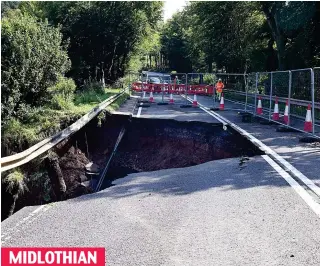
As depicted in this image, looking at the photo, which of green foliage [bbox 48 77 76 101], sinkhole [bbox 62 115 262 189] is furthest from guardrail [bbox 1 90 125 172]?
green foliage [bbox 48 77 76 101]

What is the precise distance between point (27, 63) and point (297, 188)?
9828 mm

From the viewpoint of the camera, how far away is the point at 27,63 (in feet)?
43.0

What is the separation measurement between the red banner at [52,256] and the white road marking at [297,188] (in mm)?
2808

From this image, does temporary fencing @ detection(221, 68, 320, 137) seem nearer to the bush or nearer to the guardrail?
the guardrail

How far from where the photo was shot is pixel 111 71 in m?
40.7

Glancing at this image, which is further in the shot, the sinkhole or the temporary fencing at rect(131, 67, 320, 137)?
the temporary fencing at rect(131, 67, 320, 137)

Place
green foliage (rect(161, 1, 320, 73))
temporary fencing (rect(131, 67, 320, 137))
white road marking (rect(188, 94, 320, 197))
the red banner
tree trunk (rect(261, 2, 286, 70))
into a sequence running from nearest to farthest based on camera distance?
the red banner, white road marking (rect(188, 94, 320, 197)), temporary fencing (rect(131, 67, 320, 137)), green foliage (rect(161, 1, 320, 73)), tree trunk (rect(261, 2, 286, 70))

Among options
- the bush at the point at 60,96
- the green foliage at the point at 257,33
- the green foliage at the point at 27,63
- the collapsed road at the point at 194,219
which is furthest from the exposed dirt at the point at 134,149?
the green foliage at the point at 257,33

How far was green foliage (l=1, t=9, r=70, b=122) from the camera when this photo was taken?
40.6 feet

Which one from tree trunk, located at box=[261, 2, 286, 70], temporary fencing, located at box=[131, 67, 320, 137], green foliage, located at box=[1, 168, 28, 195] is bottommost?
green foliage, located at box=[1, 168, 28, 195]

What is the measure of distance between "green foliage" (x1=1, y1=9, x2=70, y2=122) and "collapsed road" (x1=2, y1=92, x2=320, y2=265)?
6276 mm

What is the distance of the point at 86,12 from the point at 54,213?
1087 inches

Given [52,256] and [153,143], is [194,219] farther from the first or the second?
[153,143]

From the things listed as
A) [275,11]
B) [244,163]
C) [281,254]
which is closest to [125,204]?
[281,254]
